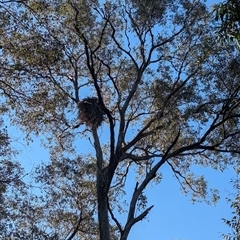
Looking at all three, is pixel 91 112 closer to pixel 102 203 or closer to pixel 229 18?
pixel 102 203

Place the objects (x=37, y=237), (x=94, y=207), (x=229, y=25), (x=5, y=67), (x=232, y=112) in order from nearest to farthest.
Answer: (x=229, y=25)
(x=5, y=67)
(x=37, y=237)
(x=232, y=112)
(x=94, y=207)

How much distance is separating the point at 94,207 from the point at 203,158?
10.9 ft

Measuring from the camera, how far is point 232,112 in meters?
12.1

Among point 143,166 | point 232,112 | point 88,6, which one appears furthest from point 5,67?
point 143,166

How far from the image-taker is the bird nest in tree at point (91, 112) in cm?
1248

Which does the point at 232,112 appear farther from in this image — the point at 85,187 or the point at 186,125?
the point at 85,187

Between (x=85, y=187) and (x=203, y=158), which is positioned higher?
(x=203, y=158)

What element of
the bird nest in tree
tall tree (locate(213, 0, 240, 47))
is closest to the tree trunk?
the bird nest in tree

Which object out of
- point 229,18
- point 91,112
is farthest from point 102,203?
point 229,18

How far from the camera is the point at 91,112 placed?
1247 centimetres

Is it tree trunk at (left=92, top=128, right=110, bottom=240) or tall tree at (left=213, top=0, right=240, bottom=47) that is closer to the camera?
tall tree at (left=213, top=0, right=240, bottom=47)

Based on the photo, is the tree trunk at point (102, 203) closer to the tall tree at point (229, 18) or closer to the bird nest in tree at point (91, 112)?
the bird nest in tree at point (91, 112)

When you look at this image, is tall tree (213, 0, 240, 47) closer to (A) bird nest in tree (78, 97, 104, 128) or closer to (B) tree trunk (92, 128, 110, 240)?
(B) tree trunk (92, 128, 110, 240)

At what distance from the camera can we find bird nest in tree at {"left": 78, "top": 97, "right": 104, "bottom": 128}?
12.5m
